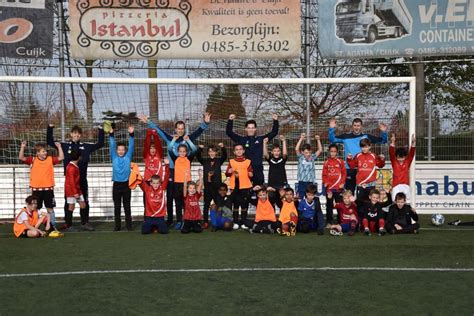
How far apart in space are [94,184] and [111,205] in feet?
1.66

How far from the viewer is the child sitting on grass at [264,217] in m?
9.69

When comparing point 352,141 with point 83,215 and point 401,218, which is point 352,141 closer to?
point 401,218

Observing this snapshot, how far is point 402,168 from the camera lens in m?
10.2

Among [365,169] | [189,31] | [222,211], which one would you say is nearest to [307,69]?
[189,31]

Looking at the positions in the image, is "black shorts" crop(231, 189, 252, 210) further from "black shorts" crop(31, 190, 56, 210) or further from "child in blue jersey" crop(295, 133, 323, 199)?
"black shorts" crop(31, 190, 56, 210)

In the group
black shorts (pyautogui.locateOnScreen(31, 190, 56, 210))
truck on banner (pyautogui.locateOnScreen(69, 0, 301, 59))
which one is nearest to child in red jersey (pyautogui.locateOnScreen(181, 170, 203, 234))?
black shorts (pyautogui.locateOnScreen(31, 190, 56, 210))

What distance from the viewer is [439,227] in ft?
34.1

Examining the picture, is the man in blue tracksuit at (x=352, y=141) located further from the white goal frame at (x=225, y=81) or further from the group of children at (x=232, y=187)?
the white goal frame at (x=225, y=81)

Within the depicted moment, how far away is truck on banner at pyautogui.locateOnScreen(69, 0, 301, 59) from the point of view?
12602mm

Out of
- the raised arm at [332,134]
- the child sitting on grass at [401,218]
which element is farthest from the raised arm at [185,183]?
the child sitting on grass at [401,218]

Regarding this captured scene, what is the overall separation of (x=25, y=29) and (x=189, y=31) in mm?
3198

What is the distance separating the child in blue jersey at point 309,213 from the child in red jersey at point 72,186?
11.6ft

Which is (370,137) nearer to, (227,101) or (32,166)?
(227,101)

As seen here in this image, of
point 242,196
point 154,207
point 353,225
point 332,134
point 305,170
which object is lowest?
point 353,225
